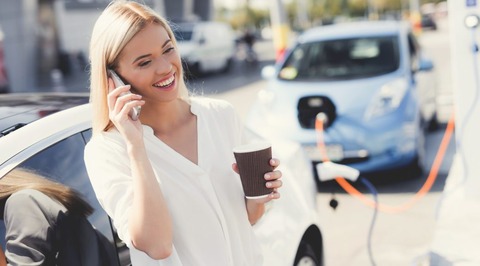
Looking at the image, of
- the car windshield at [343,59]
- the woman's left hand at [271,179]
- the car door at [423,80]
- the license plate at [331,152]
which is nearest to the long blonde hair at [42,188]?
the woman's left hand at [271,179]

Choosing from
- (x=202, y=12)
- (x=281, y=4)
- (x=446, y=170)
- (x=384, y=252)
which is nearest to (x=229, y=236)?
(x=384, y=252)

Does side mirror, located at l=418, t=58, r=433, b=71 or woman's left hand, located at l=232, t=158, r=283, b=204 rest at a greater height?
woman's left hand, located at l=232, t=158, r=283, b=204

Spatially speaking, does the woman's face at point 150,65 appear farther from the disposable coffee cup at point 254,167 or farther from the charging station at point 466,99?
the charging station at point 466,99

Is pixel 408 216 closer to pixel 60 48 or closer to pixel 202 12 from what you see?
pixel 60 48

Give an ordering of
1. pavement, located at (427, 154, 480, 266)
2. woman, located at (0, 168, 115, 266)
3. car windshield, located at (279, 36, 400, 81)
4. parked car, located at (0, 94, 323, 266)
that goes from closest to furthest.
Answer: woman, located at (0, 168, 115, 266) → parked car, located at (0, 94, 323, 266) → pavement, located at (427, 154, 480, 266) → car windshield, located at (279, 36, 400, 81)

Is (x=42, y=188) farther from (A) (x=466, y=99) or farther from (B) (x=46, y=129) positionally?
(A) (x=466, y=99)

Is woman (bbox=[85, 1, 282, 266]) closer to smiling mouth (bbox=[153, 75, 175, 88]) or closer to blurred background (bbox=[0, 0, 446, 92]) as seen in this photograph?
smiling mouth (bbox=[153, 75, 175, 88])

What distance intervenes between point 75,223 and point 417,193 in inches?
175

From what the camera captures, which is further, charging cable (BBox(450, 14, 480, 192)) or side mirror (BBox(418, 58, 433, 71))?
side mirror (BBox(418, 58, 433, 71))

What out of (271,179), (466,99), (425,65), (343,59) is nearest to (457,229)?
(466,99)

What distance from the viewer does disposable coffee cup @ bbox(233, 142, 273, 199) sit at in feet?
6.24

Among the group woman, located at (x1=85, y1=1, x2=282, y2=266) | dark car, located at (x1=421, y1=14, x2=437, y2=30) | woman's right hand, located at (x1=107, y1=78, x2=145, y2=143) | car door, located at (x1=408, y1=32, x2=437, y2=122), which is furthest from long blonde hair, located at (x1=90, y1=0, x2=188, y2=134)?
dark car, located at (x1=421, y1=14, x2=437, y2=30)

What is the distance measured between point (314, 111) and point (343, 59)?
142 centimetres

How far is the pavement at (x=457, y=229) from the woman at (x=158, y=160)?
2338 mm
